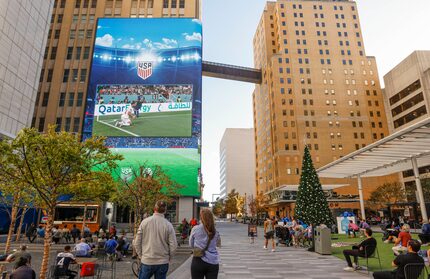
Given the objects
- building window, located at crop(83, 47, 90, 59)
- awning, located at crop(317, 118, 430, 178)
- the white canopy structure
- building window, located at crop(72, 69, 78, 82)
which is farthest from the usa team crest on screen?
the white canopy structure

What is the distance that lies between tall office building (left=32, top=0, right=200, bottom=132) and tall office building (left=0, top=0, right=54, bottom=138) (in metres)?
14.2

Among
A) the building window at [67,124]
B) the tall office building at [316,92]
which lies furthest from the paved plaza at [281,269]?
the tall office building at [316,92]

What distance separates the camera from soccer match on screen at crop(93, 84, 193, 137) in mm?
50562

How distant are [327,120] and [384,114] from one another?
53.2ft

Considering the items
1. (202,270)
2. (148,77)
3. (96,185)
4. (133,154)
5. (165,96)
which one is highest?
(148,77)

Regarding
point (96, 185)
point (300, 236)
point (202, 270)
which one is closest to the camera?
point (202, 270)

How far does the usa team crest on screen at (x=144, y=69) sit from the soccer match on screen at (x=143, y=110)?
7.38ft

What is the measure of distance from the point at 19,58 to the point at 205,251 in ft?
130

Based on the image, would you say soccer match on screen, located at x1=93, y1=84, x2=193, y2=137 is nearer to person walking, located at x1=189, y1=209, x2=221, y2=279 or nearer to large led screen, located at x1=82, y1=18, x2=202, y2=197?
large led screen, located at x1=82, y1=18, x2=202, y2=197

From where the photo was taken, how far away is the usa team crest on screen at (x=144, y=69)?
54.3 metres

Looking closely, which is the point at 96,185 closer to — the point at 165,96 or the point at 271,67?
the point at 165,96

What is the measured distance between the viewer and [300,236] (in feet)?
64.5

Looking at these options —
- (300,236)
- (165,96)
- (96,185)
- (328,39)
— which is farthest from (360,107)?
(96,185)

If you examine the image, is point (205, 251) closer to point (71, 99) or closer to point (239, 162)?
point (71, 99)
